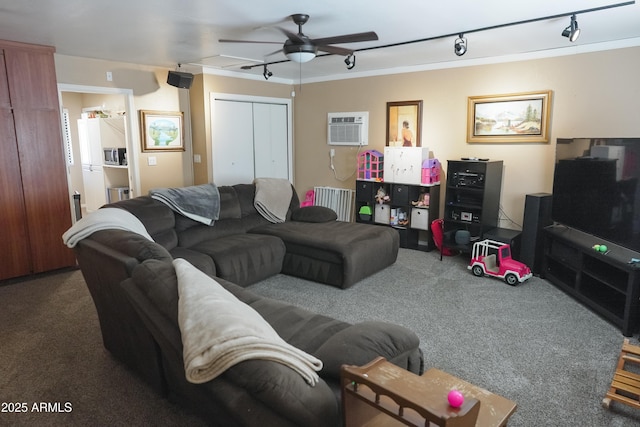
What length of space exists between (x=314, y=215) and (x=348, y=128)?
72.1 inches

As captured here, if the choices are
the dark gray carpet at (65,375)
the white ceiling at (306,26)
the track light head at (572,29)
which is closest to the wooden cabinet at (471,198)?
the white ceiling at (306,26)

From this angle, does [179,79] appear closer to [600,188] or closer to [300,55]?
[300,55]

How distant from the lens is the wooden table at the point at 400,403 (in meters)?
1.17

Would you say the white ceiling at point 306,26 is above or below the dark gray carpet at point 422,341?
above

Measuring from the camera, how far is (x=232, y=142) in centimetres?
619

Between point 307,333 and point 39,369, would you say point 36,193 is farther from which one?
point 307,333

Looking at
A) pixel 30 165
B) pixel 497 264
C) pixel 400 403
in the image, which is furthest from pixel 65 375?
pixel 497 264

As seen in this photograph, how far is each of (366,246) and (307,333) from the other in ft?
7.19

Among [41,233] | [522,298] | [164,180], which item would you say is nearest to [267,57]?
[164,180]

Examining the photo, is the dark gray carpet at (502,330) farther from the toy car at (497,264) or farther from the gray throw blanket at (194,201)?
the gray throw blanket at (194,201)

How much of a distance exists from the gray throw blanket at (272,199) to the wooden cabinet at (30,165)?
2.12 metres

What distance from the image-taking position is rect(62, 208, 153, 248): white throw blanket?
2.60m

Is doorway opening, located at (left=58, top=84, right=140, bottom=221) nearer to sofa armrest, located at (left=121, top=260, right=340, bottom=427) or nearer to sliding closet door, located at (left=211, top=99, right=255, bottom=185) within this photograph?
sliding closet door, located at (left=211, top=99, right=255, bottom=185)

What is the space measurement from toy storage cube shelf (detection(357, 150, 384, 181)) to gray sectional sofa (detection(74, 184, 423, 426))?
1.14m
